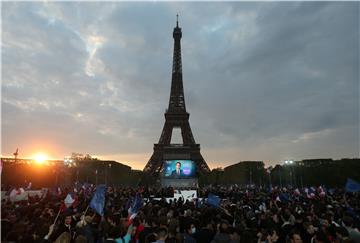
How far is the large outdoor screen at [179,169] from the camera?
4806cm

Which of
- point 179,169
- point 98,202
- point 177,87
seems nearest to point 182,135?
point 177,87

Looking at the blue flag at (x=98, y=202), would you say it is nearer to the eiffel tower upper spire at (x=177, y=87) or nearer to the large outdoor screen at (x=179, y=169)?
the large outdoor screen at (x=179, y=169)

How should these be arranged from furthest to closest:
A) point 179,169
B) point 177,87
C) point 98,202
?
point 177,87, point 179,169, point 98,202

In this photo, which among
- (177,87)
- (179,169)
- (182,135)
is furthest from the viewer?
(177,87)

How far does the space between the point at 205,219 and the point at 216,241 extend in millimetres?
2796

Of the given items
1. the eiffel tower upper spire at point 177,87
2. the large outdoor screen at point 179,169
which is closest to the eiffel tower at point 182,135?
the eiffel tower upper spire at point 177,87

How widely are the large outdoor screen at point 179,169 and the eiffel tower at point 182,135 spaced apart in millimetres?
18468

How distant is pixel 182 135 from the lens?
73.1 metres

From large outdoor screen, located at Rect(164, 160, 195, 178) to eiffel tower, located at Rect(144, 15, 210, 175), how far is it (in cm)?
A: 1847

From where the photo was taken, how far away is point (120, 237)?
17.5ft

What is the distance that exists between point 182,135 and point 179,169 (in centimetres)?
2542

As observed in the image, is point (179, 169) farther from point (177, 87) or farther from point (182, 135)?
point (177, 87)

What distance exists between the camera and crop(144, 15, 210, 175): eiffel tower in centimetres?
6969

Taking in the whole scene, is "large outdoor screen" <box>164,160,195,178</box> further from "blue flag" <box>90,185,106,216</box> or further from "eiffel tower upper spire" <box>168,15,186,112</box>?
"blue flag" <box>90,185,106,216</box>
